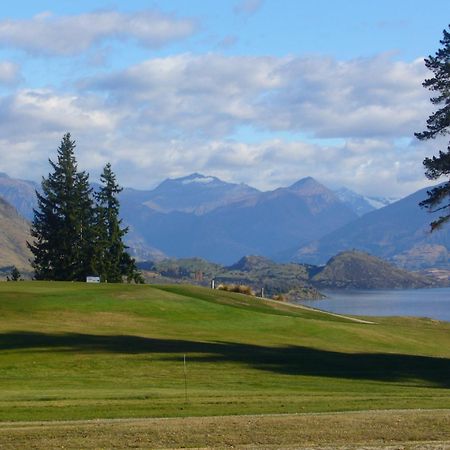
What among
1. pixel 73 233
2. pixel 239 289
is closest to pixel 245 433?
pixel 239 289

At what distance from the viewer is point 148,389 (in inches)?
1109

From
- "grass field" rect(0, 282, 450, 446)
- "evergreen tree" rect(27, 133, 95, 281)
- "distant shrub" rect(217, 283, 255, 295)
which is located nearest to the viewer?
"grass field" rect(0, 282, 450, 446)

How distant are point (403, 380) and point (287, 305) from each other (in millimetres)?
36364

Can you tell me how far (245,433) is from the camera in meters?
18.5

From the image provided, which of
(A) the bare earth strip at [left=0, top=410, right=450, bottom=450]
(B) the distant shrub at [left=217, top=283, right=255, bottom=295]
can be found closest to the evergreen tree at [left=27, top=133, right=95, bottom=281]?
(B) the distant shrub at [left=217, top=283, right=255, bottom=295]

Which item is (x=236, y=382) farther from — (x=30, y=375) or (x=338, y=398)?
(x=30, y=375)

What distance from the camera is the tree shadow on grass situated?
34.7 meters

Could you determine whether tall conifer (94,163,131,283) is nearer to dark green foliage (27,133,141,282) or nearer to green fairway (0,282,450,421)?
dark green foliage (27,133,141,282)

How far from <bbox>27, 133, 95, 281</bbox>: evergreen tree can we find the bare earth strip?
3037 inches

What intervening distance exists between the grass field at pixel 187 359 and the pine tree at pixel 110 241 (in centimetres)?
3443

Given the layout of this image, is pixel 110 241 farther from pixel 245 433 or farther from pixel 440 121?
pixel 245 433

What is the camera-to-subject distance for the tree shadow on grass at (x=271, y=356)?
114 feet

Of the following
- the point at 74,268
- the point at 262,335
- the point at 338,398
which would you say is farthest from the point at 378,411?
the point at 74,268

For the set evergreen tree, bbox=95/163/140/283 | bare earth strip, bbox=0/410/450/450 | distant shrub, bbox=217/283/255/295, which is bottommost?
bare earth strip, bbox=0/410/450/450
